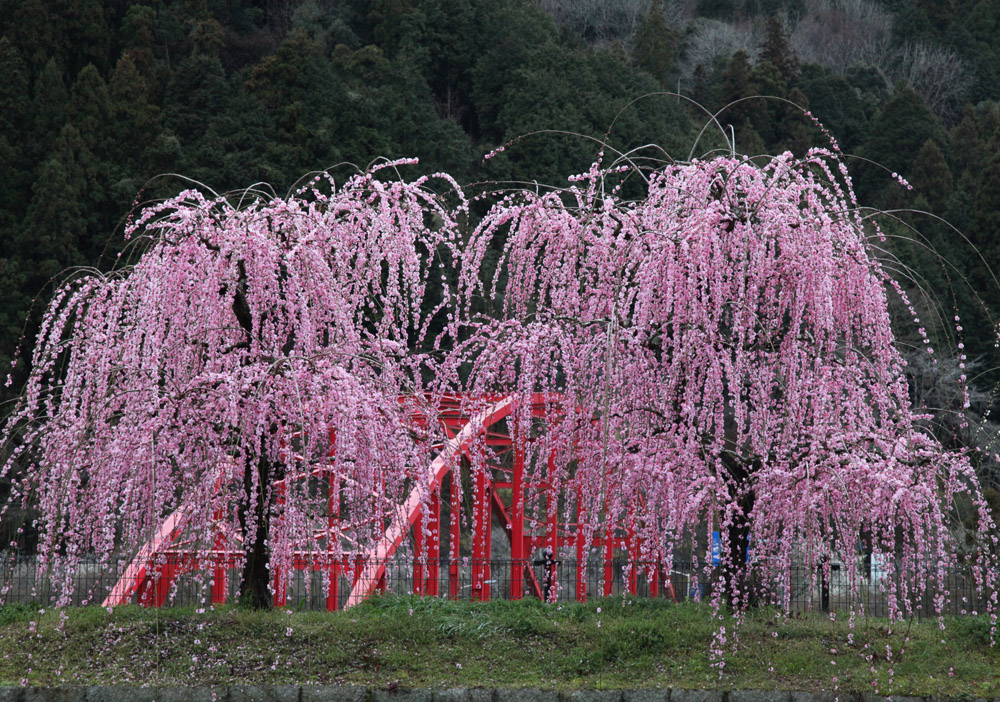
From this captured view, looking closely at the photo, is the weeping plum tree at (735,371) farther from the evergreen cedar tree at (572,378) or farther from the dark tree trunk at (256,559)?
the dark tree trunk at (256,559)

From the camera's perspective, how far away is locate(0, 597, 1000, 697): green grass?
728 centimetres

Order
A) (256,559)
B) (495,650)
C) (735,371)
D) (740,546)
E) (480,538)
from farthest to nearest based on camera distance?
(480,538) < (256,559) < (740,546) < (495,650) < (735,371)

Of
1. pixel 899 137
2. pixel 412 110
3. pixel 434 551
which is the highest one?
pixel 899 137

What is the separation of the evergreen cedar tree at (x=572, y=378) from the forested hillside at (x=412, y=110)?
41.2ft

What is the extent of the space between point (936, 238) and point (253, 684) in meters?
25.6

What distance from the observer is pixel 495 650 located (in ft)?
25.6

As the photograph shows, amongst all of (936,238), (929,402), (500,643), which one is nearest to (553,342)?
(500,643)

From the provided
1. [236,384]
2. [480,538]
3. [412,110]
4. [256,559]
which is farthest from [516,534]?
[412,110]

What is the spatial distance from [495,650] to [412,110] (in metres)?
22.7

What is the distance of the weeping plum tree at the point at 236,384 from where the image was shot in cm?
718

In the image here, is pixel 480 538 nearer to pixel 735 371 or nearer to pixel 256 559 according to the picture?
pixel 256 559

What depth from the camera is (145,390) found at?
7359mm

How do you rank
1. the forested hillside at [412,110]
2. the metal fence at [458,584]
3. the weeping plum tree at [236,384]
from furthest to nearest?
1. the forested hillside at [412,110]
2. the metal fence at [458,584]
3. the weeping plum tree at [236,384]

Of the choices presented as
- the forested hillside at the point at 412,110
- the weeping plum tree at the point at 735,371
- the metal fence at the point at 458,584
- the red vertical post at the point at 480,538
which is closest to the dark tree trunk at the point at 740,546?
the weeping plum tree at the point at 735,371
